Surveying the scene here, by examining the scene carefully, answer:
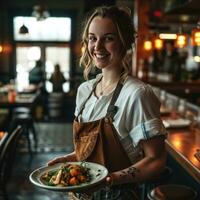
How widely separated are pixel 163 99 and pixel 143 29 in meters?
3.35

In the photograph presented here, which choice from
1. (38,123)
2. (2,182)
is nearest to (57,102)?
(38,123)

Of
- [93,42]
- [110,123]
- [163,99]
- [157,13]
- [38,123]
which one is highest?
[157,13]

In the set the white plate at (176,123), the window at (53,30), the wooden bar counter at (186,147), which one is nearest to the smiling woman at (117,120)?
the wooden bar counter at (186,147)

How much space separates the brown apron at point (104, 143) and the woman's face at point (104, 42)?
0.13m

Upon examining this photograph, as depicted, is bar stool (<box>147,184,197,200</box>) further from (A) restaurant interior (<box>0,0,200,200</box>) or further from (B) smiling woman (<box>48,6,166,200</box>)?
(B) smiling woman (<box>48,6,166,200</box>)

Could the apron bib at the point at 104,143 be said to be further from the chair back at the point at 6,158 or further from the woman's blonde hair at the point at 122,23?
the chair back at the point at 6,158

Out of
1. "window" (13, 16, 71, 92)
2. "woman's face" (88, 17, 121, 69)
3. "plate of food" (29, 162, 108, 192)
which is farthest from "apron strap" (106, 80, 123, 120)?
"window" (13, 16, 71, 92)

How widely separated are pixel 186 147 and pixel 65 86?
12922 millimetres

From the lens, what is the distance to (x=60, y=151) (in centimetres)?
862

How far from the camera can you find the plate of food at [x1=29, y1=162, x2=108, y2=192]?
1.98 metres

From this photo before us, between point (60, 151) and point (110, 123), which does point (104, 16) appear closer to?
point (110, 123)

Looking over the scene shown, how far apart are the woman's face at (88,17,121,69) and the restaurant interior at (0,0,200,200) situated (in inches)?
6.9

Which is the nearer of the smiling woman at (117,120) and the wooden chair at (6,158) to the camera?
the smiling woman at (117,120)

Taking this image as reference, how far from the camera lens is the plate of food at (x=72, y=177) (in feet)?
6.50
